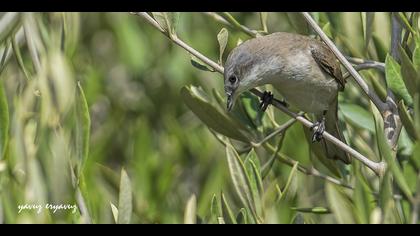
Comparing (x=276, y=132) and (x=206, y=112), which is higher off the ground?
(x=206, y=112)

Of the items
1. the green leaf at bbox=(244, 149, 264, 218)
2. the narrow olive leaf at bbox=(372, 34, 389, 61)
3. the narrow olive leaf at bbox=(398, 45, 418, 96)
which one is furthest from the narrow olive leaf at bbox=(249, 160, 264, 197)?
the narrow olive leaf at bbox=(372, 34, 389, 61)

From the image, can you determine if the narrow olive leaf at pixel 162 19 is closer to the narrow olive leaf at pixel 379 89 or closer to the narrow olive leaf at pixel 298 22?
the narrow olive leaf at pixel 298 22

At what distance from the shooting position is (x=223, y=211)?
246 centimetres

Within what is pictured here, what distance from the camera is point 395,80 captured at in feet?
9.61

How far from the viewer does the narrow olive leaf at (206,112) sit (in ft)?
11.5

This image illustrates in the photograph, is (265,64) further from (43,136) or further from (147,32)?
(147,32)

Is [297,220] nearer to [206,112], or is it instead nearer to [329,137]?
[329,137]

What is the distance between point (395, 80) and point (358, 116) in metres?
0.88

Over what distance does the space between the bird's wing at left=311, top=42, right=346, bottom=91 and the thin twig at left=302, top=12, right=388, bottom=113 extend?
979 millimetres

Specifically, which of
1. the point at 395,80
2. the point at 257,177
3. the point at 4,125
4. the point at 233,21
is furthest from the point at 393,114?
the point at 4,125

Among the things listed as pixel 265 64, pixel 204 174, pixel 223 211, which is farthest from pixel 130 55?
pixel 223 211

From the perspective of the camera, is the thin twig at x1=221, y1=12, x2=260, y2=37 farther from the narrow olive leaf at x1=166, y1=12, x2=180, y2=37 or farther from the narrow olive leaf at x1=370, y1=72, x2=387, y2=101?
the narrow olive leaf at x1=370, y1=72, x2=387, y2=101

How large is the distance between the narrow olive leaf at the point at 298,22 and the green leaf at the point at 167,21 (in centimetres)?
67

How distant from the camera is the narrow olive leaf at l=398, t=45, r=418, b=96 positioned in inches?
110
